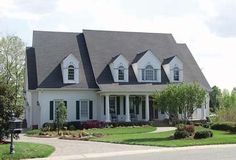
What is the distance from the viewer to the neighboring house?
46.5 meters

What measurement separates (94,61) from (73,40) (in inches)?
156

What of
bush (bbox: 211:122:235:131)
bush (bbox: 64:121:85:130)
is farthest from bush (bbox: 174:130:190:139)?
bush (bbox: 64:121:85:130)

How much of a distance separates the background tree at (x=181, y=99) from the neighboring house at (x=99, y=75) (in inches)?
543

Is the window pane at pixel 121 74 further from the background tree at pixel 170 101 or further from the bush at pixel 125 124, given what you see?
the background tree at pixel 170 101

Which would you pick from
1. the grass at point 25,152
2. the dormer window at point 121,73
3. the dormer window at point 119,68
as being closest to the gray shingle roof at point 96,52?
the dormer window at point 119,68

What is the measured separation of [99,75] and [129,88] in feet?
11.9

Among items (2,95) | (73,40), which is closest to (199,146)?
(2,95)

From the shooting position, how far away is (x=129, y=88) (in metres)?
47.1

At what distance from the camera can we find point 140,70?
164ft

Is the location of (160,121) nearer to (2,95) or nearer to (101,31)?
(101,31)

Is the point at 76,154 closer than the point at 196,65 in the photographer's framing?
Yes

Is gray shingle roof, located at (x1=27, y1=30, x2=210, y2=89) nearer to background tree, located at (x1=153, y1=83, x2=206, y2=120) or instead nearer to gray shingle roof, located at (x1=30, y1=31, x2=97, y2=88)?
gray shingle roof, located at (x1=30, y1=31, x2=97, y2=88)

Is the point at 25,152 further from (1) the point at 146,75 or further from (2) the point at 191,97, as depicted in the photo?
(1) the point at 146,75

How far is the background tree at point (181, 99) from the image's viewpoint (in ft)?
105
